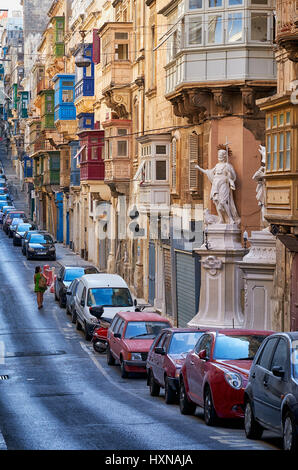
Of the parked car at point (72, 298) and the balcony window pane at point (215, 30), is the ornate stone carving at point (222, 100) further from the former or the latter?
the parked car at point (72, 298)

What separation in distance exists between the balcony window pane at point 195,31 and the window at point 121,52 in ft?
51.9

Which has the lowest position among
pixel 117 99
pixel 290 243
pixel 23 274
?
pixel 23 274

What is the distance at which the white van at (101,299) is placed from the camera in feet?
109

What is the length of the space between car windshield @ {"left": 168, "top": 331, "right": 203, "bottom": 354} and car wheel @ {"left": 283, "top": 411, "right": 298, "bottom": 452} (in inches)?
314

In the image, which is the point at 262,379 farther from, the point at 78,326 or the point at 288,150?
the point at 78,326

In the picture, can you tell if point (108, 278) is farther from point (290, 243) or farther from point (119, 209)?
point (119, 209)

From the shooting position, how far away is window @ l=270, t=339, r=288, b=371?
44.5 feet

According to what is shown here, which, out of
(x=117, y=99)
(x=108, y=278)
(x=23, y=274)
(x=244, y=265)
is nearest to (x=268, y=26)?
(x=244, y=265)

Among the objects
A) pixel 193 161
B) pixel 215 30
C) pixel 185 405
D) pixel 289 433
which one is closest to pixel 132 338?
pixel 185 405

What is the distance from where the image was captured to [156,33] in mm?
39969

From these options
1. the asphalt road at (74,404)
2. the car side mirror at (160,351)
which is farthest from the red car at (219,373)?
the car side mirror at (160,351)

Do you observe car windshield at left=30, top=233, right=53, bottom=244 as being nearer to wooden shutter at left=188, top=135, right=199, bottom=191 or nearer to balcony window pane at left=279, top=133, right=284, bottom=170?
wooden shutter at left=188, top=135, right=199, bottom=191

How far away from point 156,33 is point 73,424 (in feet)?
81.1

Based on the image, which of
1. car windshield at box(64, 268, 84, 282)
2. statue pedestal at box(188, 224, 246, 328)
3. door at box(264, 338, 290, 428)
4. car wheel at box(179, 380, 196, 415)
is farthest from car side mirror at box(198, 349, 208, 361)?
car windshield at box(64, 268, 84, 282)
